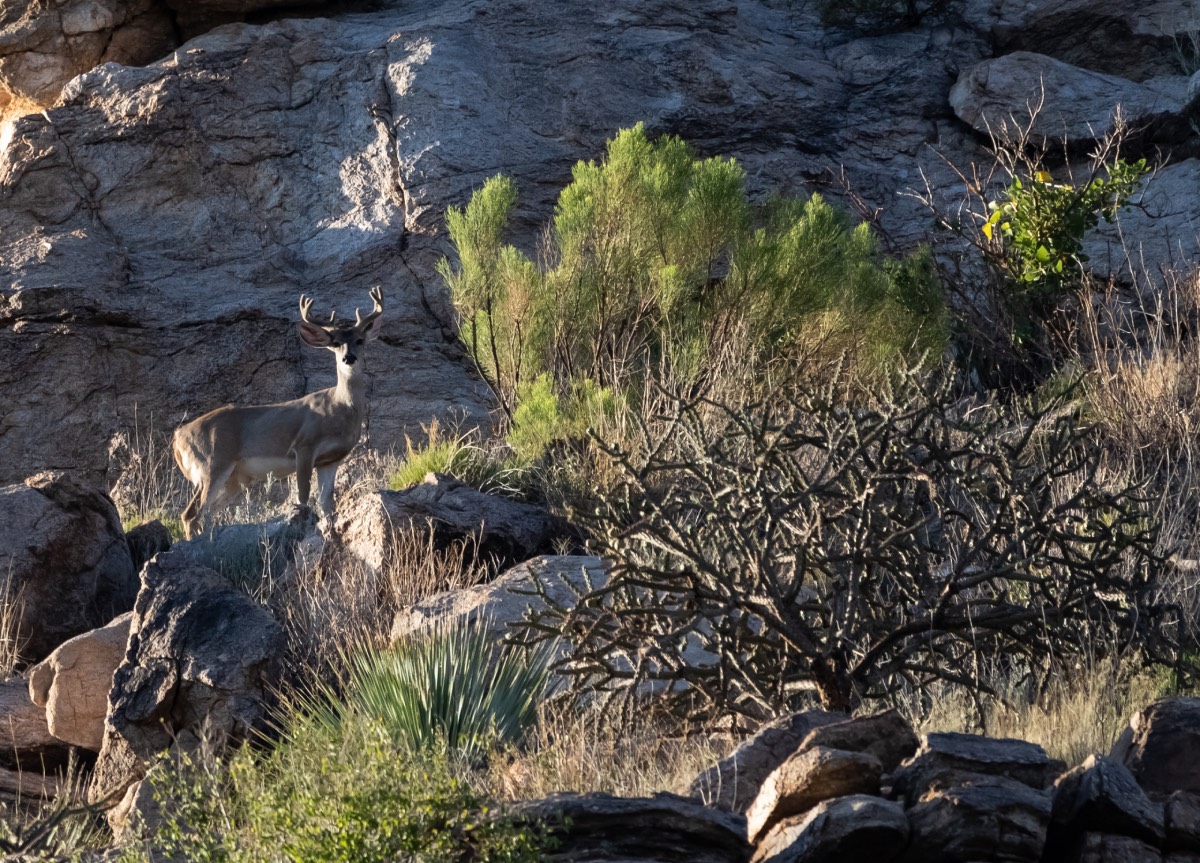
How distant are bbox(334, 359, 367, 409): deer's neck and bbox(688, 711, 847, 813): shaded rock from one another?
29.9ft

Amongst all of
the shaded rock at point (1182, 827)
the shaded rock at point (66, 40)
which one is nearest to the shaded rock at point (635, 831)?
the shaded rock at point (1182, 827)

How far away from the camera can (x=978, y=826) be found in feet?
14.3

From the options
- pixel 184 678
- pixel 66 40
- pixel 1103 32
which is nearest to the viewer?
pixel 184 678

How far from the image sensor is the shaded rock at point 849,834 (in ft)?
14.3

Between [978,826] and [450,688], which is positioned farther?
[450,688]


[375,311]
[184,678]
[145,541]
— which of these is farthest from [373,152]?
[184,678]

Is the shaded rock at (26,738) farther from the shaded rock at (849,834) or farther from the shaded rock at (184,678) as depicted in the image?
the shaded rock at (849,834)

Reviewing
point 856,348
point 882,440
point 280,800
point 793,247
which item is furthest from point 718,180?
point 280,800

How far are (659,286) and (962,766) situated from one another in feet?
29.9

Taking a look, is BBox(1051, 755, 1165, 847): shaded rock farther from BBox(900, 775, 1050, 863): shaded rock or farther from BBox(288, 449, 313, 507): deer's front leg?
BBox(288, 449, 313, 507): deer's front leg

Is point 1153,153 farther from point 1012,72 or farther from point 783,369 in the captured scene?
point 783,369

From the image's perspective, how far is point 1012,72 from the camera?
17672 millimetres

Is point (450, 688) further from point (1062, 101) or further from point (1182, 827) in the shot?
point (1062, 101)

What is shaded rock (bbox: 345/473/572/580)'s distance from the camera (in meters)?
9.82
